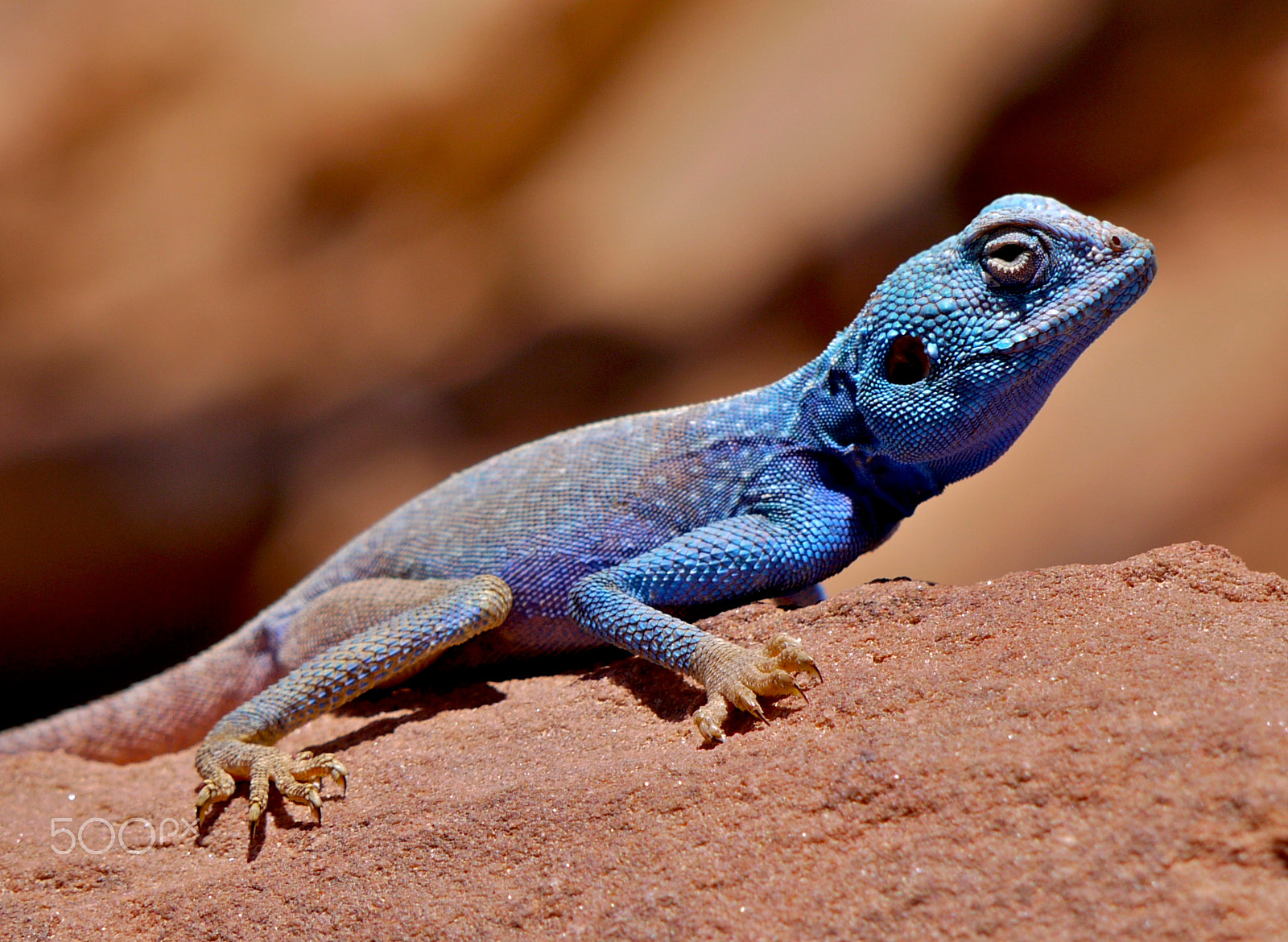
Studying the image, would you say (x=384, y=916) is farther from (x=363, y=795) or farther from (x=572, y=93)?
(x=572, y=93)

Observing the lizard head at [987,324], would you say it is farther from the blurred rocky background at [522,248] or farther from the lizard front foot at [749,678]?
the blurred rocky background at [522,248]

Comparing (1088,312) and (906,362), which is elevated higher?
(1088,312)

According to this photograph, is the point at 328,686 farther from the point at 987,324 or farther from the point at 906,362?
the point at 987,324

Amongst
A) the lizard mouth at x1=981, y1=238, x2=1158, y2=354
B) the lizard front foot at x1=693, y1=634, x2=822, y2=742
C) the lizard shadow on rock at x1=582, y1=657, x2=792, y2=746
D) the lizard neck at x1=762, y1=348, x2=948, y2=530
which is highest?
the lizard mouth at x1=981, y1=238, x2=1158, y2=354

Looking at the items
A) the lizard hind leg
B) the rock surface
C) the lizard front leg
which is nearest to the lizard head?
the lizard front leg

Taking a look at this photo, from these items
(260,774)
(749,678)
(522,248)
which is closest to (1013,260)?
(749,678)

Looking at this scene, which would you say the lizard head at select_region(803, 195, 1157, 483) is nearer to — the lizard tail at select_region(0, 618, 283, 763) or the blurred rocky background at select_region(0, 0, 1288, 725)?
the lizard tail at select_region(0, 618, 283, 763)

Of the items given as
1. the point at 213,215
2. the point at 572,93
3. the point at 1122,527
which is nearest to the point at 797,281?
the point at 572,93

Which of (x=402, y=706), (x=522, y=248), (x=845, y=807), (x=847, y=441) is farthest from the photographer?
(x=522, y=248)
